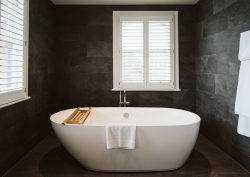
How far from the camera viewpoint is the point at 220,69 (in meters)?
2.98

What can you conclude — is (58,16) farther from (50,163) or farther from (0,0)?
(50,163)

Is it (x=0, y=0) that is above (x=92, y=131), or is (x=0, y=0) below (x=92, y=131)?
above

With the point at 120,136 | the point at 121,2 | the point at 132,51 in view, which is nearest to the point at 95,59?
the point at 132,51

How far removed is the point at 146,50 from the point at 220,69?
1.36 metres

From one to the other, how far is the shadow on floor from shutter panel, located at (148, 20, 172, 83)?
1.58 meters

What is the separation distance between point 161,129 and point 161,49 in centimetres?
200

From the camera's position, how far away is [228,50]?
2748 mm

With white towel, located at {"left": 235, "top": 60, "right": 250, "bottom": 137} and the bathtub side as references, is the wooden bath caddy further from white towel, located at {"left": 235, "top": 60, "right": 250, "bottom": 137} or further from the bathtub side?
white towel, located at {"left": 235, "top": 60, "right": 250, "bottom": 137}

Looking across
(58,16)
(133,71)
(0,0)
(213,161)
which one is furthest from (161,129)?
(58,16)

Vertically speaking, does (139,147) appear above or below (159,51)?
below

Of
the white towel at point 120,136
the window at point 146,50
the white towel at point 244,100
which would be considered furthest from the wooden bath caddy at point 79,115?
the white towel at point 244,100

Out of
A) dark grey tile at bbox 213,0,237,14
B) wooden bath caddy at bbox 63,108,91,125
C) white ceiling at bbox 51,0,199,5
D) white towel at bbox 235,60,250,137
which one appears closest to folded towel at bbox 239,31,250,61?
white towel at bbox 235,60,250,137

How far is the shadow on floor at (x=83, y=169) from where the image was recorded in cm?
231

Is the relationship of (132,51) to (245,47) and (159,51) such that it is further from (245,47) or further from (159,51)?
(245,47)
